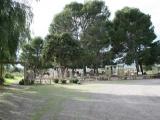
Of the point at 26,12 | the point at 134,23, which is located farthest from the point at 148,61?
the point at 26,12

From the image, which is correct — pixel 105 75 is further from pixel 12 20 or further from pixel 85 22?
pixel 12 20

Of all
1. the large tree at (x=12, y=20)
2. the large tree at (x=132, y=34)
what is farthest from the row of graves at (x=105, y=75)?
the large tree at (x=12, y=20)

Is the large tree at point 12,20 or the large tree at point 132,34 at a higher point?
the large tree at point 132,34

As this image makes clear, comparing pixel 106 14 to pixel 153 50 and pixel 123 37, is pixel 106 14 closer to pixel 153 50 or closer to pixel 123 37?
pixel 123 37

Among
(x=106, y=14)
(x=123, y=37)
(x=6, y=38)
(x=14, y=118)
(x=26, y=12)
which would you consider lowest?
(x=14, y=118)

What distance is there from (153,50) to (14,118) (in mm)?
48431

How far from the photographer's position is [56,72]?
54.9 meters

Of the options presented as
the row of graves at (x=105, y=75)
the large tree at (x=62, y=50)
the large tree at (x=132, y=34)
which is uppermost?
the large tree at (x=132, y=34)

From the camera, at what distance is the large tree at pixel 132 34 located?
57625 mm

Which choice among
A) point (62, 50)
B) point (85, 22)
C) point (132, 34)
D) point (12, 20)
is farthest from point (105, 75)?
point (12, 20)

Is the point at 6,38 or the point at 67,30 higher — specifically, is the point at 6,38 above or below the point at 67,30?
below

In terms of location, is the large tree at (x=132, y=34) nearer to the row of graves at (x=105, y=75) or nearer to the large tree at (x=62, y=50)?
the row of graves at (x=105, y=75)

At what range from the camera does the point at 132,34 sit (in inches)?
2293

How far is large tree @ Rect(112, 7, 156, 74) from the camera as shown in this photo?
5762 cm
